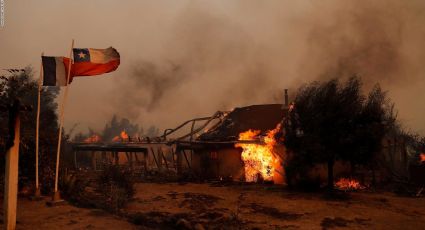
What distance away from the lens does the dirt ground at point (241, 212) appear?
30.4 feet

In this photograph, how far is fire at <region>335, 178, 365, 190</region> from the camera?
17.9 m

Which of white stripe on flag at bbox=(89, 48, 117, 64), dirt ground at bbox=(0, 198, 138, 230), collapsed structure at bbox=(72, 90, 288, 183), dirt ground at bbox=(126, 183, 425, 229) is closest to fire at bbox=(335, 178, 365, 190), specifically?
dirt ground at bbox=(126, 183, 425, 229)

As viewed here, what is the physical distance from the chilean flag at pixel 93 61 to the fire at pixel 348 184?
14.1 m

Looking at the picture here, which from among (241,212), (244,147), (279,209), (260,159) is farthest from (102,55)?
(260,159)

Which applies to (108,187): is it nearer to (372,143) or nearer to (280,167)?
(280,167)

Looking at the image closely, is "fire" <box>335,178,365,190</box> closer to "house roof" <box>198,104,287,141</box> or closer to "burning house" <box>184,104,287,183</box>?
"burning house" <box>184,104,287,183</box>

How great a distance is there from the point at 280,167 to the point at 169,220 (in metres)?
12.1

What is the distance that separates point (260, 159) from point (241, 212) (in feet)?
31.1

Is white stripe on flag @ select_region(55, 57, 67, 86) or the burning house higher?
white stripe on flag @ select_region(55, 57, 67, 86)

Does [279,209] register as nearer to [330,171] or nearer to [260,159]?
[330,171]

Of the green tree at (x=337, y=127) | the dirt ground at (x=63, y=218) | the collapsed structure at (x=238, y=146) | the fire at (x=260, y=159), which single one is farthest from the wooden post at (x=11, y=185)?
the fire at (x=260, y=159)

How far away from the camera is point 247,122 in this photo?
2514cm

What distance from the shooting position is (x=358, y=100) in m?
15.8

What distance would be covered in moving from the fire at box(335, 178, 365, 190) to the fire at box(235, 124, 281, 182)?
3708 millimetres
